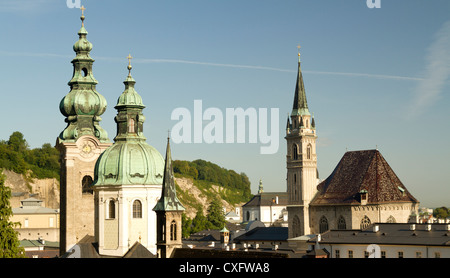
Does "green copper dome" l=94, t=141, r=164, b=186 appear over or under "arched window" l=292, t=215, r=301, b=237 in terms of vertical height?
over

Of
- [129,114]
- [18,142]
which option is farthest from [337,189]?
[18,142]

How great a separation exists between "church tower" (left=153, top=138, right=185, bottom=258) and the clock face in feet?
65.9

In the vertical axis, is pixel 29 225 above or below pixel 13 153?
below

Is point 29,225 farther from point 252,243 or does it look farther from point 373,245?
point 373,245

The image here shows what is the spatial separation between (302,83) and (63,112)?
38.9 metres

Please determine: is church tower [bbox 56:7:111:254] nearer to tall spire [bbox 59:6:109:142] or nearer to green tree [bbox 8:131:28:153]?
tall spire [bbox 59:6:109:142]

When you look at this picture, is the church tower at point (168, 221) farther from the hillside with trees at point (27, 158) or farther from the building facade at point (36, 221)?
the hillside with trees at point (27, 158)

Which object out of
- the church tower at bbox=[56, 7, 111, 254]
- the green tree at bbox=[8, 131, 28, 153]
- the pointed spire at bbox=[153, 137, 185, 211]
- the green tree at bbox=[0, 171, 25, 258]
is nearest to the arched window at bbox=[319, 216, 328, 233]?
the church tower at bbox=[56, 7, 111, 254]

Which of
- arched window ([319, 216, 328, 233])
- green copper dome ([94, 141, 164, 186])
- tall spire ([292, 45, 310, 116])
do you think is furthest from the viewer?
tall spire ([292, 45, 310, 116])

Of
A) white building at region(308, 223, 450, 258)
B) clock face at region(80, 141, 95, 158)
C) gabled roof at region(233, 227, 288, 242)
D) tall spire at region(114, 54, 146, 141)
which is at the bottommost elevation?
white building at region(308, 223, 450, 258)

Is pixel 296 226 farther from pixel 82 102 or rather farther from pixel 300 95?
pixel 82 102

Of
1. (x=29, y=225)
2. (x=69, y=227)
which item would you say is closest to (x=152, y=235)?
(x=69, y=227)

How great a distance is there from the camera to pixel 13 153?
15925cm

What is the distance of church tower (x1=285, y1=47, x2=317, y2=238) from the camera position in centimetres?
10719
